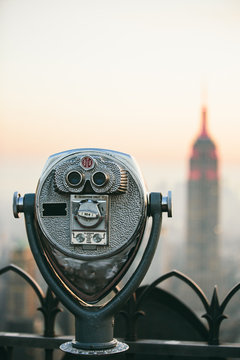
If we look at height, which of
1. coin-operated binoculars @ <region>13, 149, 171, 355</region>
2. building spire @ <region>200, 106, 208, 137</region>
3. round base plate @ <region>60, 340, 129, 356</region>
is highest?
building spire @ <region>200, 106, 208, 137</region>

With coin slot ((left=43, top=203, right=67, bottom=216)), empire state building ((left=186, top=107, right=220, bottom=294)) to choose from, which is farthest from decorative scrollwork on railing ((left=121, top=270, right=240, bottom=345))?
empire state building ((left=186, top=107, right=220, bottom=294))

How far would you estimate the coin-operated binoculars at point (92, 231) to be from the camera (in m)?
2.63

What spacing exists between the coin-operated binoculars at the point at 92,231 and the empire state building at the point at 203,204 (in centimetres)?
6553

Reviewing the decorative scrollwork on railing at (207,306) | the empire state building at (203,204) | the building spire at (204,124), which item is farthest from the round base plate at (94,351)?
the empire state building at (203,204)

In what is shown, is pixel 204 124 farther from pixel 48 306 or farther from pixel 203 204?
pixel 48 306

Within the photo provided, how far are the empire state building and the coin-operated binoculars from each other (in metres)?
65.5

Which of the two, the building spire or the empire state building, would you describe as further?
the empire state building

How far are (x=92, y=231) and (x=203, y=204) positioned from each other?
7225 centimetres

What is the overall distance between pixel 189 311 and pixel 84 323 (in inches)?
31.8

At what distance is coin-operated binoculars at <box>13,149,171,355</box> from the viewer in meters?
2.63

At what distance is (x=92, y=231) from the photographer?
8.64 ft

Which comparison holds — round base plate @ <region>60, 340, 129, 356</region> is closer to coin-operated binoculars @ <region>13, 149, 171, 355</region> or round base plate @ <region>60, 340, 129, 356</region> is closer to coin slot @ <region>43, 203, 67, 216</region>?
coin-operated binoculars @ <region>13, 149, 171, 355</region>

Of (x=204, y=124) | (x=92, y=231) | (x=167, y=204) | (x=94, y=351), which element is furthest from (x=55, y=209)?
(x=204, y=124)

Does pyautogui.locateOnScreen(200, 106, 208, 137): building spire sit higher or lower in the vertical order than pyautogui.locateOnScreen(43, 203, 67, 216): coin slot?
higher
